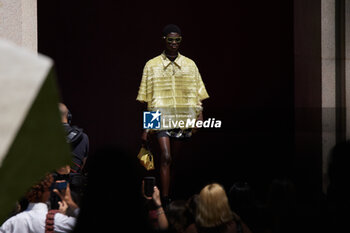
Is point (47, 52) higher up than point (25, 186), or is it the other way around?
point (47, 52)

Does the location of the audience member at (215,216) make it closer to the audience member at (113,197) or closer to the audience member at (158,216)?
the audience member at (158,216)

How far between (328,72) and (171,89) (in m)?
2.35

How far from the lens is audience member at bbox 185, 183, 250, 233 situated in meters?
4.57

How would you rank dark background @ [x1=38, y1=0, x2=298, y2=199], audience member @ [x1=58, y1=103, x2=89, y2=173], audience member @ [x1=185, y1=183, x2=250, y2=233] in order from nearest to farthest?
audience member @ [x1=185, y1=183, x2=250, y2=233] < audience member @ [x1=58, y1=103, x2=89, y2=173] < dark background @ [x1=38, y1=0, x2=298, y2=199]

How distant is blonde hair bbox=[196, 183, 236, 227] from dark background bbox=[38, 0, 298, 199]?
402 centimetres

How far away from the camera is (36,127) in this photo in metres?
1.30

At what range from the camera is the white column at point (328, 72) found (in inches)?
329

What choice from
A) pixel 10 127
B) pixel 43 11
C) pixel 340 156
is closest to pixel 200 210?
pixel 340 156

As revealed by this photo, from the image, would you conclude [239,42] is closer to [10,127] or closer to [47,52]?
[47,52]

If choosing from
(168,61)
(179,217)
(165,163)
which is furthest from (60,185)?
(168,61)

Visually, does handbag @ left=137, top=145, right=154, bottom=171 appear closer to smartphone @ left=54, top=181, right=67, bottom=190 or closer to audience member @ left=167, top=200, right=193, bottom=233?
smartphone @ left=54, top=181, right=67, bottom=190

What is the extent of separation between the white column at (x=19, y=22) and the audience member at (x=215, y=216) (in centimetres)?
347

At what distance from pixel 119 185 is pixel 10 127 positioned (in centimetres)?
94

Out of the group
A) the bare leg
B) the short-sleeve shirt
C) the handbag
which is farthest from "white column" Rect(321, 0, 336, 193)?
the handbag
